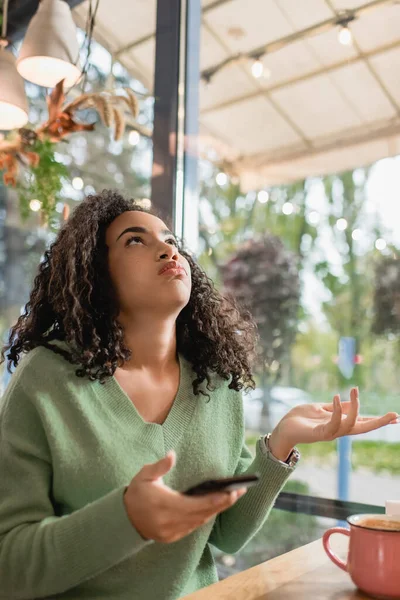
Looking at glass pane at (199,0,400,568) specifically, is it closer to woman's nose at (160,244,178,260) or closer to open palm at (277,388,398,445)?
open palm at (277,388,398,445)

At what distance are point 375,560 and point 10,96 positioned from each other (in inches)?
60.8

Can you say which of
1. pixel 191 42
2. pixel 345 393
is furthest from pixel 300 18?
pixel 345 393

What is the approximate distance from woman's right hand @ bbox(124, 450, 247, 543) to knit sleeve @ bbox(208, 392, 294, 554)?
1.14 ft

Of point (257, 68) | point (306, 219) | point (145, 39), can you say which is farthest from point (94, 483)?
point (145, 39)

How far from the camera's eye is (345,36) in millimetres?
1718

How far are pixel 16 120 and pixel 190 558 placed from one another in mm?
1366

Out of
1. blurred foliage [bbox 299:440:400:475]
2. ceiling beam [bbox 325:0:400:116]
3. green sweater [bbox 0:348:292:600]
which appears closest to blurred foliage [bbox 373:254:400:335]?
blurred foliage [bbox 299:440:400:475]

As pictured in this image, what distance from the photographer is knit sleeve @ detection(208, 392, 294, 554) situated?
3.68ft

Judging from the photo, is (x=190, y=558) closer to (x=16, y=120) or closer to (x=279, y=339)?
(x=279, y=339)

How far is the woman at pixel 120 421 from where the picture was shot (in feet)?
3.05

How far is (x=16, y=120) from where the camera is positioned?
1.87 metres

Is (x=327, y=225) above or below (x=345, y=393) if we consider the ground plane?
above

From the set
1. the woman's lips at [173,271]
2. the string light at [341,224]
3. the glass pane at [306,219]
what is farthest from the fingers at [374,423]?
the string light at [341,224]

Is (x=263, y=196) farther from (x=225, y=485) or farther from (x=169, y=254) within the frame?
(x=225, y=485)
